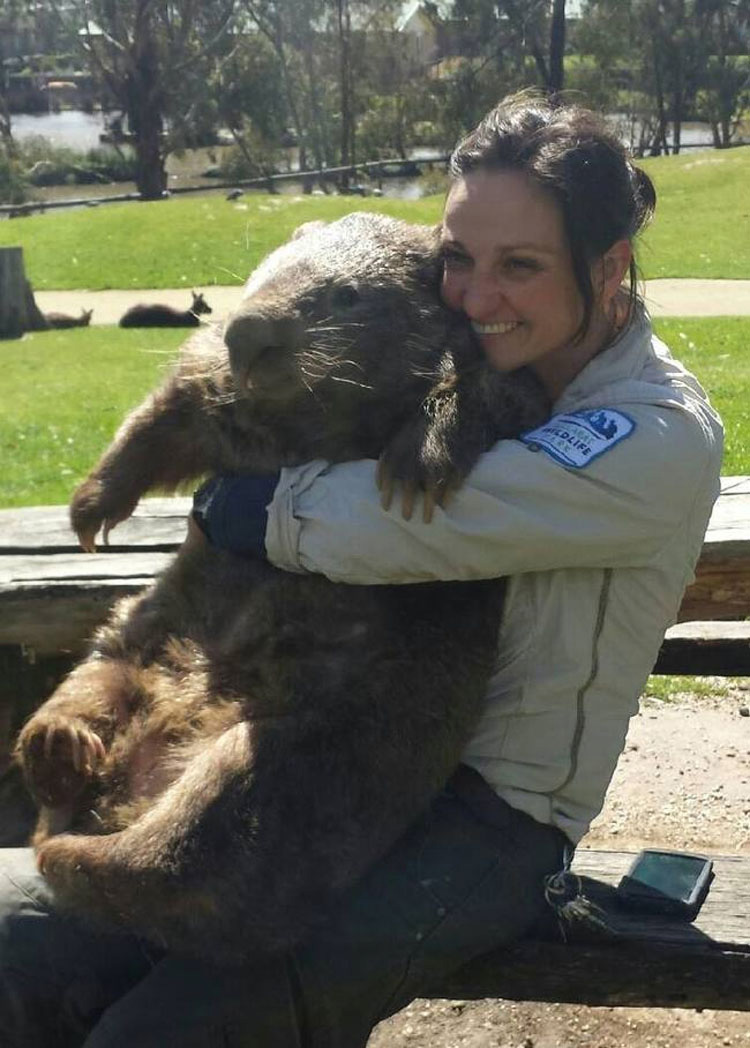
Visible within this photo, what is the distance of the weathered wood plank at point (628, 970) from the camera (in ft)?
8.02

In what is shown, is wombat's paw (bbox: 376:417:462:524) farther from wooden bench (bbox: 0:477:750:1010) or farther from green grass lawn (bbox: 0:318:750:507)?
green grass lawn (bbox: 0:318:750:507)

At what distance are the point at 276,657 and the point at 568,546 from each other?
0.64 metres

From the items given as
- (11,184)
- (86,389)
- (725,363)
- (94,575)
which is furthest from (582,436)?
(11,184)

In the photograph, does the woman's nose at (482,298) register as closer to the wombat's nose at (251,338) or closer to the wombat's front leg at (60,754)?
the wombat's nose at (251,338)

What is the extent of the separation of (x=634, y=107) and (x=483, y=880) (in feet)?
125

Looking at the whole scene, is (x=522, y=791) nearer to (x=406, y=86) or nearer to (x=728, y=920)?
(x=728, y=920)

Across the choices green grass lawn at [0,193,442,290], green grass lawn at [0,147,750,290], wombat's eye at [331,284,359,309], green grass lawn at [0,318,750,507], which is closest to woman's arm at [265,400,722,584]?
wombat's eye at [331,284,359,309]

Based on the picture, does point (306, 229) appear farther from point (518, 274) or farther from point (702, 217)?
point (702, 217)

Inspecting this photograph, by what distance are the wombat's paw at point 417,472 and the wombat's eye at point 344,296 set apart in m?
0.46

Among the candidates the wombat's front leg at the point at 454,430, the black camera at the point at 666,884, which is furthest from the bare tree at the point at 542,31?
the black camera at the point at 666,884

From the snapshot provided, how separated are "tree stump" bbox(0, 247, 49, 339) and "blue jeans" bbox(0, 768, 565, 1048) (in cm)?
1377

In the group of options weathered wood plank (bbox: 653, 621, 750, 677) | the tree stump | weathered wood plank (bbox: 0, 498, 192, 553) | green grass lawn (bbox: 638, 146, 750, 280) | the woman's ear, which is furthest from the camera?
green grass lawn (bbox: 638, 146, 750, 280)

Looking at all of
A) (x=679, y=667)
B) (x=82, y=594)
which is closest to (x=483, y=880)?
(x=82, y=594)

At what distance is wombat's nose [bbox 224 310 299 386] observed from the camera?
2.58 m
